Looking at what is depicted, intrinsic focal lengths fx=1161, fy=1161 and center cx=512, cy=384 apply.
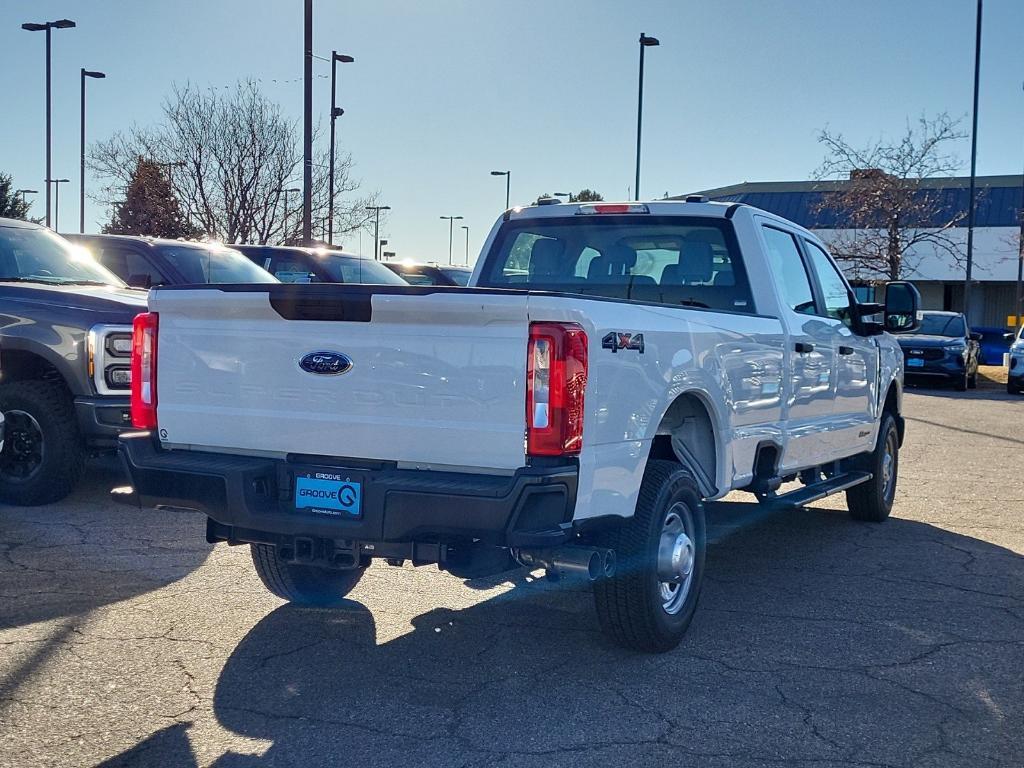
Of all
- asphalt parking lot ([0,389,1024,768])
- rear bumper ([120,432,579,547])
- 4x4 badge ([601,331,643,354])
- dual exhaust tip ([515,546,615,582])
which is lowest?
asphalt parking lot ([0,389,1024,768])

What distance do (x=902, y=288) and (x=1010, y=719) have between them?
409 cm

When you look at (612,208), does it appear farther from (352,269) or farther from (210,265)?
(352,269)

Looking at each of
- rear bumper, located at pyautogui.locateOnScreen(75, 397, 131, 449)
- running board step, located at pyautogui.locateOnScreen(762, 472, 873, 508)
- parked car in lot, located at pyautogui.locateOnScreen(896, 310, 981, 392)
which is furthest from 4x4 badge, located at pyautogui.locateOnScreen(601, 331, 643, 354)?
parked car in lot, located at pyautogui.locateOnScreen(896, 310, 981, 392)

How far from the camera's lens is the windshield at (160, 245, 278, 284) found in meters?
10.5

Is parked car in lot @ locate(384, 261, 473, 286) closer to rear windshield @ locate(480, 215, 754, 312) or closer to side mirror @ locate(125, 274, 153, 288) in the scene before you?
side mirror @ locate(125, 274, 153, 288)

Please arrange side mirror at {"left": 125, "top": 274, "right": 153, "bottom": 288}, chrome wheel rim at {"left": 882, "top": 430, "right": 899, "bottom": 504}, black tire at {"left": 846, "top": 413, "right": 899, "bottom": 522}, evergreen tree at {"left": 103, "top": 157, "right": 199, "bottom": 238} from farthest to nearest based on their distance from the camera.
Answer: evergreen tree at {"left": 103, "top": 157, "right": 199, "bottom": 238} < side mirror at {"left": 125, "top": 274, "right": 153, "bottom": 288} < chrome wheel rim at {"left": 882, "top": 430, "right": 899, "bottom": 504} < black tire at {"left": 846, "top": 413, "right": 899, "bottom": 522}

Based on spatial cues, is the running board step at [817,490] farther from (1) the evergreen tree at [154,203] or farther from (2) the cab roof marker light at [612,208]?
(1) the evergreen tree at [154,203]

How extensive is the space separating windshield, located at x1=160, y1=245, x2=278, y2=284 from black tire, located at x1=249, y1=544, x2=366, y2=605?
17.1 feet

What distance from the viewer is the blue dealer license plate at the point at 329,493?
4.25 m

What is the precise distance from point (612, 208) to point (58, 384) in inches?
165

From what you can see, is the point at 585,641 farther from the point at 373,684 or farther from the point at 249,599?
the point at 249,599

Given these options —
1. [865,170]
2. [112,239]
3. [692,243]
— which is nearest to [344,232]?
[865,170]

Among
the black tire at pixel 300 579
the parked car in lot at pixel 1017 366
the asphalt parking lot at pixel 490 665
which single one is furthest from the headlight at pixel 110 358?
the parked car in lot at pixel 1017 366

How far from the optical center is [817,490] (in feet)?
22.7
